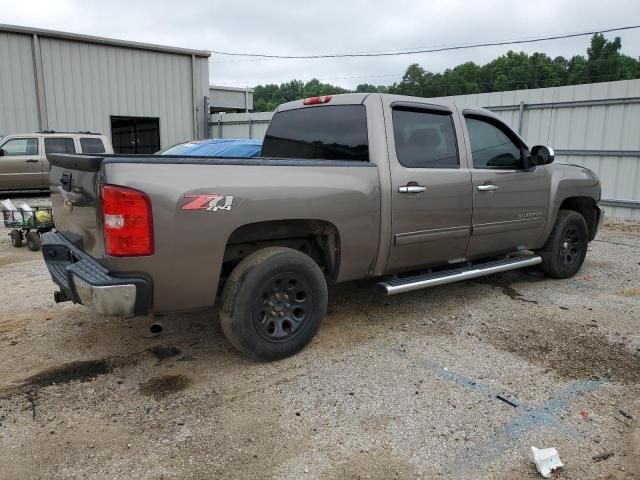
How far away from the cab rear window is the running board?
1.04 metres

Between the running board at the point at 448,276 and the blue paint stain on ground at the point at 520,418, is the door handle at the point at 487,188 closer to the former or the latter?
the running board at the point at 448,276

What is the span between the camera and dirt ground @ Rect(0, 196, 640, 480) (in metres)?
2.64

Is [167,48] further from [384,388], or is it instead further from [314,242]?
[384,388]

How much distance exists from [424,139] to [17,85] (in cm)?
1606

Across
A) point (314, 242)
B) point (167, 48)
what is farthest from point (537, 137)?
point (167, 48)

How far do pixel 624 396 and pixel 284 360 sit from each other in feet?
7.35

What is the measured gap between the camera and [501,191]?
4.95 metres

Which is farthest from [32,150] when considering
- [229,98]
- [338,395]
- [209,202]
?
[229,98]

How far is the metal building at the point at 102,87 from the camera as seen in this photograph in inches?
639

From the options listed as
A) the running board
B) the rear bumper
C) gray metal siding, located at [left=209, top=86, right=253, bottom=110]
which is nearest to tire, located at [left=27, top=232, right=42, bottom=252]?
the rear bumper

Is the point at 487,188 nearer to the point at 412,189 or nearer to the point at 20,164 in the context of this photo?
the point at 412,189

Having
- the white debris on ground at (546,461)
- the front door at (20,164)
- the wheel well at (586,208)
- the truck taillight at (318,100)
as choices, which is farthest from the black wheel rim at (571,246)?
the front door at (20,164)

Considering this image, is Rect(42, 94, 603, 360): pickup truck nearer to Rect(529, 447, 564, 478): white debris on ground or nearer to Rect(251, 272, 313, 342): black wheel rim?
Rect(251, 272, 313, 342): black wheel rim

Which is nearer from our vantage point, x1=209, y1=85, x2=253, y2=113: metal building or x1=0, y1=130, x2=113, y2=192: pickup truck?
x1=0, y1=130, x2=113, y2=192: pickup truck
